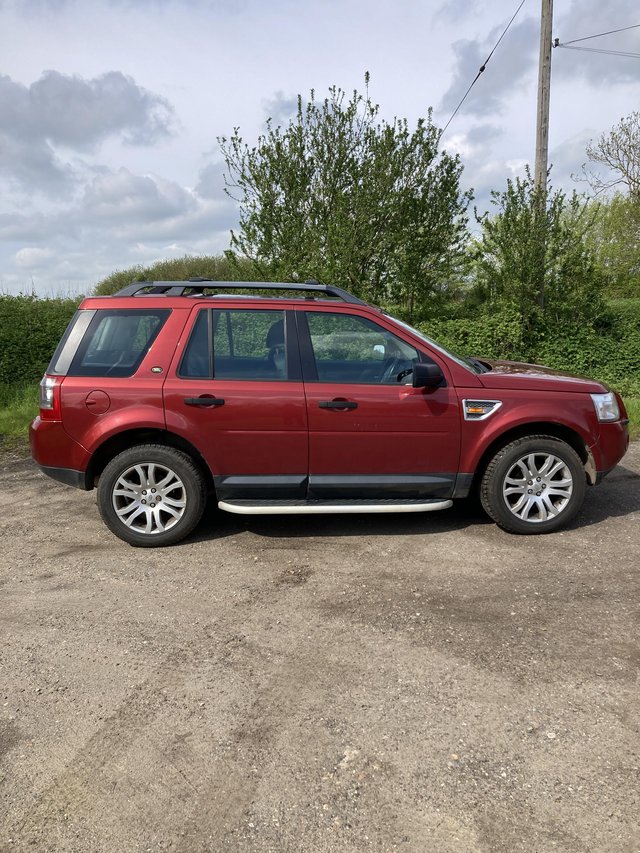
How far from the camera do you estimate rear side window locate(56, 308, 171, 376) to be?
448 cm

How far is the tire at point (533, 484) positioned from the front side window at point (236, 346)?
1812mm

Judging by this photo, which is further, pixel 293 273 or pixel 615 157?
pixel 615 157

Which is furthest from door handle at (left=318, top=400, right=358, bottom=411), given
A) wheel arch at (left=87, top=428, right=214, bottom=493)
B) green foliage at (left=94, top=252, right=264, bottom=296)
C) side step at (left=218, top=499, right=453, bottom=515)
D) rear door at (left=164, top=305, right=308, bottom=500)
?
green foliage at (left=94, top=252, right=264, bottom=296)

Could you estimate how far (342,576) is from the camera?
4027mm

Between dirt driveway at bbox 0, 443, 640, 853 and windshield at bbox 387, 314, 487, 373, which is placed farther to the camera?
windshield at bbox 387, 314, 487, 373

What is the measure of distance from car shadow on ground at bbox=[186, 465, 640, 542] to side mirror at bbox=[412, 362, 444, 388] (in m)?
1.22

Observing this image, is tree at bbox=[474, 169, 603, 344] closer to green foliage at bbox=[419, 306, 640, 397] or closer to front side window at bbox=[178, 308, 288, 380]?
green foliage at bbox=[419, 306, 640, 397]

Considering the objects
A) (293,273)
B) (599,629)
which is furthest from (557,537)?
(293,273)

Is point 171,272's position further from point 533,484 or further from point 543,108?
point 533,484

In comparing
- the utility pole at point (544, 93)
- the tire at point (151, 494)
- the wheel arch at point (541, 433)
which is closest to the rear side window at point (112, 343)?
the tire at point (151, 494)

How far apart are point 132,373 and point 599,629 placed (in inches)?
137

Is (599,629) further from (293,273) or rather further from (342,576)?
(293,273)

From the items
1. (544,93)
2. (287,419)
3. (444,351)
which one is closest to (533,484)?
(444,351)

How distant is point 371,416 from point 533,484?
139 centimetres
